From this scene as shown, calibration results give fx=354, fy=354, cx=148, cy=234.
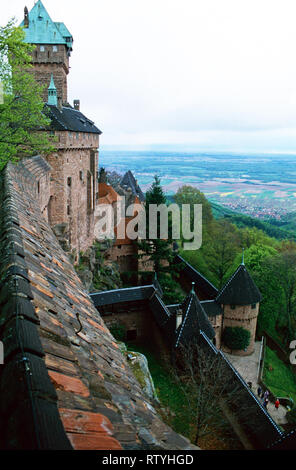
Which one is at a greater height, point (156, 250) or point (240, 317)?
point (156, 250)

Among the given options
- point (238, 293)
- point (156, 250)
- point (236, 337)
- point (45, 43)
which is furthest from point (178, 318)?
point (45, 43)

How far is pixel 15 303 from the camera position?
2383 millimetres

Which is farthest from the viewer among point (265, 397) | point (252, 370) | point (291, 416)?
point (252, 370)

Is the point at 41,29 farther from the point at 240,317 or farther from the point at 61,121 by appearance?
the point at 240,317

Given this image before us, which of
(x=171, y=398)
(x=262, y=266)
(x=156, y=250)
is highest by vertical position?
(x=156, y=250)

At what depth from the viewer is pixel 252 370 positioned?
23.3 metres

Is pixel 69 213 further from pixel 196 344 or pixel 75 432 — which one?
pixel 75 432

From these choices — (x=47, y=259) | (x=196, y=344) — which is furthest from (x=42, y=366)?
(x=196, y=344)

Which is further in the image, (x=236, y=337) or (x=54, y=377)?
(x=236, y=337)

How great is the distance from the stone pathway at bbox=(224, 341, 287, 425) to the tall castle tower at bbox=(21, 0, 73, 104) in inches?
866

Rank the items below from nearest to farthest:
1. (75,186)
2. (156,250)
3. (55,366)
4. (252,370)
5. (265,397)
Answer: (55,366)
(265,397)
(252,370)
(75,186)
(156,250)

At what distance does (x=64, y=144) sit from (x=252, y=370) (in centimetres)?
1853
